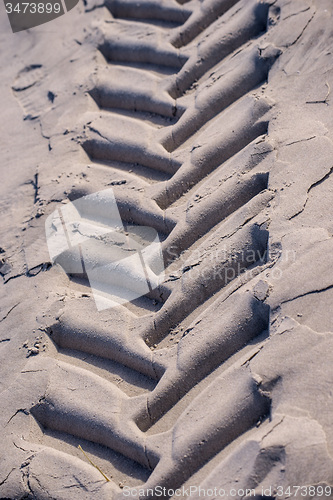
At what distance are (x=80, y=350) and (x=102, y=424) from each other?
0.33 meters

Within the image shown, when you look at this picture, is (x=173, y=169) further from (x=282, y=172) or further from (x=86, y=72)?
(x=86, y=72)

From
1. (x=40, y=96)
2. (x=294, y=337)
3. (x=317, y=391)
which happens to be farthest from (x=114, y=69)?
(x=317, y=391)

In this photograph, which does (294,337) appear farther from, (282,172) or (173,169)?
(173,169)

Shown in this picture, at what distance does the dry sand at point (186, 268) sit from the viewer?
5.38ft

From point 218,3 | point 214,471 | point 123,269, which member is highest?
point 218,3

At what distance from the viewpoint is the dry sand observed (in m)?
1.64

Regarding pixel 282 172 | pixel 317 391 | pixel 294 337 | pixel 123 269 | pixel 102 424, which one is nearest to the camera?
pixel 317 391

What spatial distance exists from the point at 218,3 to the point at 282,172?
1250 mm

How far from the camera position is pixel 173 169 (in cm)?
243

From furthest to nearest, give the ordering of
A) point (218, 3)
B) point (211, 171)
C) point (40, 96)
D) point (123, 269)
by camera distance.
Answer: point (40, 96) → point (218, 3) → point (211, 171) → point (123, 269)

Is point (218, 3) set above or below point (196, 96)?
above

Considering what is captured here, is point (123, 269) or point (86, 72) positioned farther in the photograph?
point (86, 72)

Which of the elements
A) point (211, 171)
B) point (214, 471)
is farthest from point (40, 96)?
point (214, 471)

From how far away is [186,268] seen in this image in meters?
2.06
